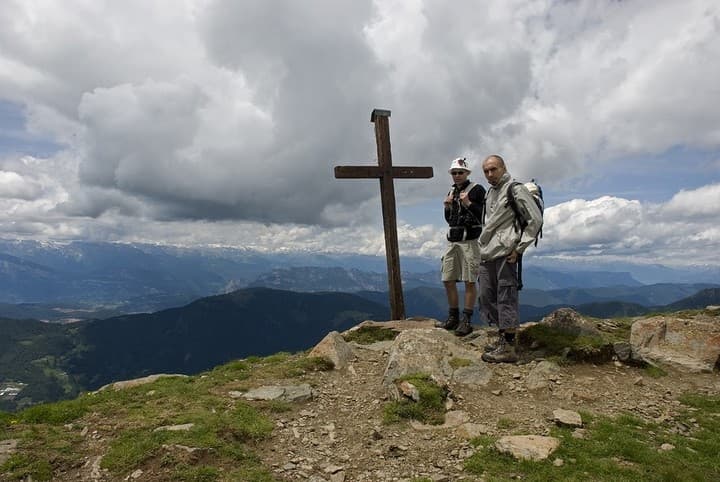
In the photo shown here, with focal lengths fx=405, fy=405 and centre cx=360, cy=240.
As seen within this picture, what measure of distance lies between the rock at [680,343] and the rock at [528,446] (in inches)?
244

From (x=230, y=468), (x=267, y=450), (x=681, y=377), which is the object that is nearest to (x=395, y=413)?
(x=267, y=450)

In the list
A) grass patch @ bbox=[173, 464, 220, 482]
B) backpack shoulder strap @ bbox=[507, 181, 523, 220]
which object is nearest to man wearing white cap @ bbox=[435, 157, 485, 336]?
backpack shoulder strap @ bbox=[507, 181, 523, 220]

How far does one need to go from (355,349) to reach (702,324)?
9502mm

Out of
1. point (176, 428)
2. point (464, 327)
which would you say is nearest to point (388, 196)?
point (464, 327)

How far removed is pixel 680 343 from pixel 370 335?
28.1 feet

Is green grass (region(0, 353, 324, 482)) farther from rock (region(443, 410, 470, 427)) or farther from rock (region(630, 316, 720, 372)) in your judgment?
rock (region(630, 316, 720, 372))

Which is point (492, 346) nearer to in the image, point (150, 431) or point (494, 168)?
point (494, 168)

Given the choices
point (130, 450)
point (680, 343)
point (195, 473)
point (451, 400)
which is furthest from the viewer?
point (680, 343)

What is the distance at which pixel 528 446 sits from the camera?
20.5ft

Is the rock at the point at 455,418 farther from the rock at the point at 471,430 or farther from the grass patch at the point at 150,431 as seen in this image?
the grass patch at the point at 150,431

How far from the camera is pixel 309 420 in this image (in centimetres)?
791

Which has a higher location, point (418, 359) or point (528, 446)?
point (418, 359)

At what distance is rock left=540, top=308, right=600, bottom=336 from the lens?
36.9ft

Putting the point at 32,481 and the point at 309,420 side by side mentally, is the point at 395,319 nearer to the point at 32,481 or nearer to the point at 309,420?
the point at 309,420
